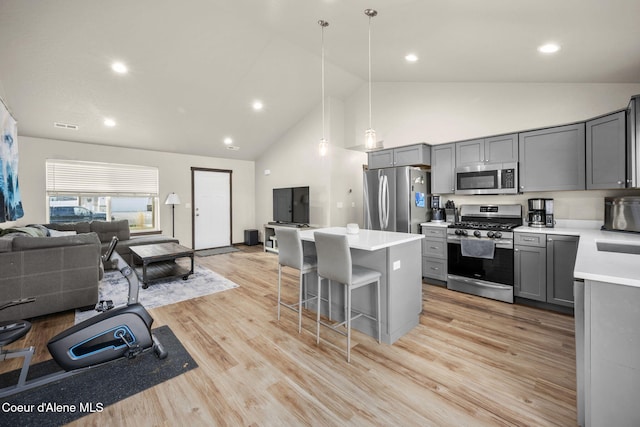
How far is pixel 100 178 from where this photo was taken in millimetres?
5840

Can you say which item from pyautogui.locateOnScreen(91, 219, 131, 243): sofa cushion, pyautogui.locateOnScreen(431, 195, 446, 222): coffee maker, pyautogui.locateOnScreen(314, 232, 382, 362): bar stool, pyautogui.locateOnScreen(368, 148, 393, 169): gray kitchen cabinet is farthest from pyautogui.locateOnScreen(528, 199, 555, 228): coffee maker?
pyautogui.locateOnScreen(91, 219, 131, 243): sofa cushion

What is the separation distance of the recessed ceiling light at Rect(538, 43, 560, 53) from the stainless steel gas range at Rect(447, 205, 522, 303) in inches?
75.1

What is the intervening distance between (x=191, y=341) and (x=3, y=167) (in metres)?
3.52

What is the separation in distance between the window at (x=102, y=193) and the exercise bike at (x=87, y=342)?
4.50 m

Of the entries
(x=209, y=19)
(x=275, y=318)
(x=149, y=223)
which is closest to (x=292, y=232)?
(x=275, y=318)

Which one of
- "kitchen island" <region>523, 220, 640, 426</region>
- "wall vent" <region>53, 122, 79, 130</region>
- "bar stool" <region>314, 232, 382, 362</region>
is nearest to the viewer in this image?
"kitchen island" <region>523, 220, 640, 426</region>

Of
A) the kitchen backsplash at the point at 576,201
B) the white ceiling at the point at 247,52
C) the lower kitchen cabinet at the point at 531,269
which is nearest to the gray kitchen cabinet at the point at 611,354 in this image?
the white ceiling at the point at 247,52

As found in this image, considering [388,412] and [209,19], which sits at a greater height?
[209,19]

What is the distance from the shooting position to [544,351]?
2.33 m

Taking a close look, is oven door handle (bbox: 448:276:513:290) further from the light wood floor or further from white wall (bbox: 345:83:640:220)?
white wall (bbox: 345:83:640:220)

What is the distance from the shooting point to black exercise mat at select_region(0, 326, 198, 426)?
5.55 feet

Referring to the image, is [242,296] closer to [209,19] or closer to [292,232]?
[292,232]

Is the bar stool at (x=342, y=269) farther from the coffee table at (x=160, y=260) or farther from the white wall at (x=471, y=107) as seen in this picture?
the white wall at (x=471, y=107)

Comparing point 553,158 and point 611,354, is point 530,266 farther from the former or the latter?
point 611,354
